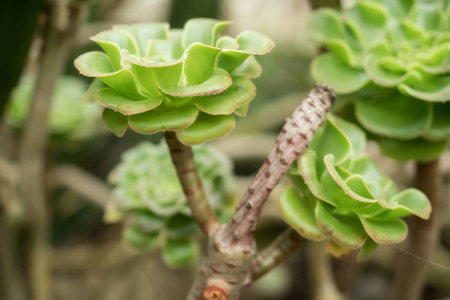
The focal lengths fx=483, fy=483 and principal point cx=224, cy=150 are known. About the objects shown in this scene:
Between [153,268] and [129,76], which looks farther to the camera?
[153,268]

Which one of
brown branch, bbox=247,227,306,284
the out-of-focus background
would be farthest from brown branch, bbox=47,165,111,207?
brown branch, bbox=247,227,306,284

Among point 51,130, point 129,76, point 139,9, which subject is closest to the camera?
point 129,76

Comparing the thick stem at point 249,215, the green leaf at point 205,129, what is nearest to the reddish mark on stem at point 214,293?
the thick stem at point 249,215

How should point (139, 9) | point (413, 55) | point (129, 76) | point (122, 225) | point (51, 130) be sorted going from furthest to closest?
1. point (139, 9)
2. point (122, 225)
3. point (51, 130)
4. point (413, 55)
5. point (129, 76)

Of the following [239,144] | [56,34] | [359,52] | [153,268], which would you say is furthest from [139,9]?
[359,52]

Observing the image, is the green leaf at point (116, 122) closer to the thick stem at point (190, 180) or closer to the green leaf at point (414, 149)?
the thick stem at point (190, 180)

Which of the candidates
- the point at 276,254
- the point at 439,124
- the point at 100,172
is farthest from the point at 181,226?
the point at 100,172

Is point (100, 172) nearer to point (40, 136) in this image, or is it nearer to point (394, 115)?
point (40, 136)

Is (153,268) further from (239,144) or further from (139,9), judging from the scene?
(139,9)
